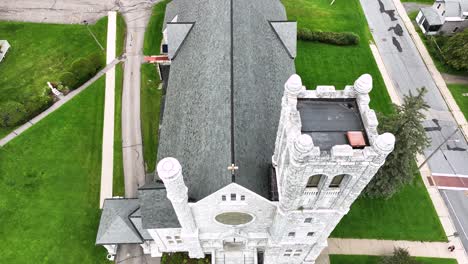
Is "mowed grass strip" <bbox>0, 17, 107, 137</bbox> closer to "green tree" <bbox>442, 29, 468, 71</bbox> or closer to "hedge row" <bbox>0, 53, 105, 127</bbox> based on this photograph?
"hedge row" <bbox>0, 53, 105, 127</bbox>

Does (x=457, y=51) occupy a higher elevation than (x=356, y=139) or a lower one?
higher

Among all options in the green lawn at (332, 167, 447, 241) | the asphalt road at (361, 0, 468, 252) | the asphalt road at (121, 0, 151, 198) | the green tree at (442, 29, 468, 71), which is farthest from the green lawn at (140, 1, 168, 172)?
the green tree at (442, 29, 468, 71)

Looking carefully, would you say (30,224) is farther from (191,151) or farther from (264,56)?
(264,56)

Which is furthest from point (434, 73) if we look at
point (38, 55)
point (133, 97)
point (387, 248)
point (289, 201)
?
point (38, 55)

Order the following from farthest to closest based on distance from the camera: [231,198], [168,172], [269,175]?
[269,175] < [231,198] < [168,172]

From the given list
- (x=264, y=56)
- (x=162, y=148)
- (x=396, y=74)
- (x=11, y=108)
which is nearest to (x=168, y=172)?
(x=162, y=148)

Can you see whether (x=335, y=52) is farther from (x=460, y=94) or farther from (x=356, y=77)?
(x=460, y=94)

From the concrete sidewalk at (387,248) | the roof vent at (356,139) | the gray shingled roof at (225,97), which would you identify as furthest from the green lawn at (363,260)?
the roof vent at (356,139)
